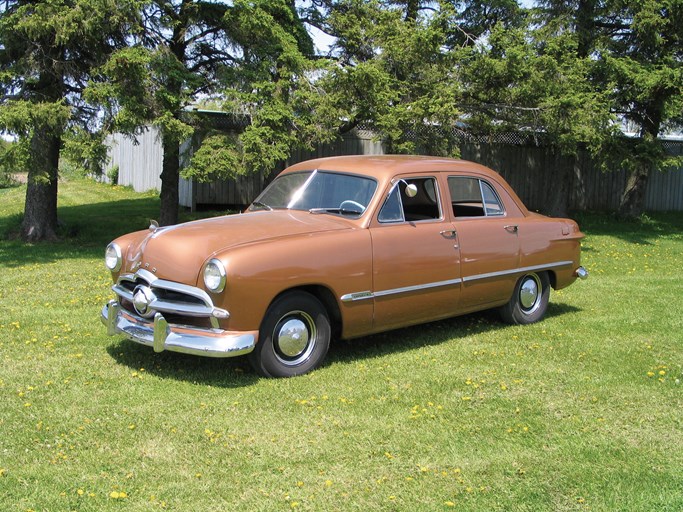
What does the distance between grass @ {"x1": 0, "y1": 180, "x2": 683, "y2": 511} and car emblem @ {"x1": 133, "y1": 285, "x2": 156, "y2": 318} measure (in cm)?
53

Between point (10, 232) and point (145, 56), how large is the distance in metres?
4.97

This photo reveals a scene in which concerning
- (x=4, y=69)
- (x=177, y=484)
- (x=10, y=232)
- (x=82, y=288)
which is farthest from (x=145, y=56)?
(x=177, y=484)

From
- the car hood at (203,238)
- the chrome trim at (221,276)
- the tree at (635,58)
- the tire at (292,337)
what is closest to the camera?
the chrome trim at (221,276)

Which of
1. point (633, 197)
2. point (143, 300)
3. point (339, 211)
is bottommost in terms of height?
point (143, 300)

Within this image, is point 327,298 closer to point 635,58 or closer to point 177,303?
point 177,303

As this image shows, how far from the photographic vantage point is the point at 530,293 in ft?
26.6

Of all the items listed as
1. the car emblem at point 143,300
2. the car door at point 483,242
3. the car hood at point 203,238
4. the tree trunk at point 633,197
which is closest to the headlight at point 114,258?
the car hood at point 203,238

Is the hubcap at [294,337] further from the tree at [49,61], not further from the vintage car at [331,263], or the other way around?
the tree at [49,61]

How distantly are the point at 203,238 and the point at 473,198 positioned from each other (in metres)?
3.16

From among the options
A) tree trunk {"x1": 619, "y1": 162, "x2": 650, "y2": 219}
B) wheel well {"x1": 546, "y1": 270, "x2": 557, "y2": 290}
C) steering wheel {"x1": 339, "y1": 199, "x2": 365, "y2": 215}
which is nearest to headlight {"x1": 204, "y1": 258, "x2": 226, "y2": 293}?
steering wheel {"x1": 339, "y1": 199, "x2": 365, "y2": 215}

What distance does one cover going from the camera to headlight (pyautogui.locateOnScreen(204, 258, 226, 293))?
539 centimetres

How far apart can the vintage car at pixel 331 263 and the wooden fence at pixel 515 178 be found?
Answer: 26.2 feet

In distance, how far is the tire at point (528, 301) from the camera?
26.0ft

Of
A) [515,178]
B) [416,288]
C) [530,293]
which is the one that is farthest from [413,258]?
[515,178]
